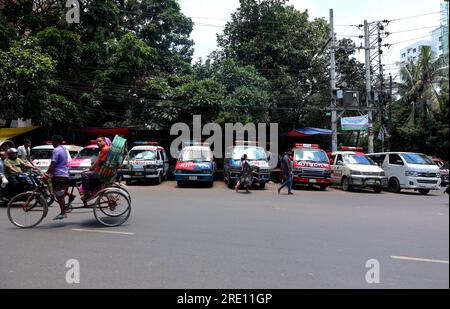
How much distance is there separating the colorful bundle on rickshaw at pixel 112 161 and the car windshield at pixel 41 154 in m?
10.3

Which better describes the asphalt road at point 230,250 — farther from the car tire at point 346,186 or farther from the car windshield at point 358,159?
the car windshield at point 358,159

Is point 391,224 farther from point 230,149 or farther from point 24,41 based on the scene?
point 24,41

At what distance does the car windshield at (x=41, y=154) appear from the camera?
55.5ft

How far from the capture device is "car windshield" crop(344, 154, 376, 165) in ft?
58.8

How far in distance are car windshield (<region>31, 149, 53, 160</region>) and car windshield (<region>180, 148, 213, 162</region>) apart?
19.1 ft

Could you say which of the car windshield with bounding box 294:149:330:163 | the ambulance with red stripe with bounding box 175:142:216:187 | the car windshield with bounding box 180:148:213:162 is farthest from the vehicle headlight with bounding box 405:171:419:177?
the car windshield with bounding box 180:148:213:162

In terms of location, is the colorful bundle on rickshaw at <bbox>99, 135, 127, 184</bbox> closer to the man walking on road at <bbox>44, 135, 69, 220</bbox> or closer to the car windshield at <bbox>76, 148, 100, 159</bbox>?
the man walking on road at <bbox>44, 135, 69, 220</bbox>

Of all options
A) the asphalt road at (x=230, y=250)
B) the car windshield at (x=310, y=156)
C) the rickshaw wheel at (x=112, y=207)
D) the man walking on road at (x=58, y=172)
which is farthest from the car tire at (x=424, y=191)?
the man walking on road at (x=58, y=172)

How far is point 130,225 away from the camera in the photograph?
311 inches

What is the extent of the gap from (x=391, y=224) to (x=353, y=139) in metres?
27.4

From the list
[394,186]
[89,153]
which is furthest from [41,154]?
[394,186]

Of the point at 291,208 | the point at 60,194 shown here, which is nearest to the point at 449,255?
the point at 60,194

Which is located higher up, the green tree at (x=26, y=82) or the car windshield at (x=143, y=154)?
the green tree at (x=26, y=82)

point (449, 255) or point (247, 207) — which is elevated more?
point (449, 255)
